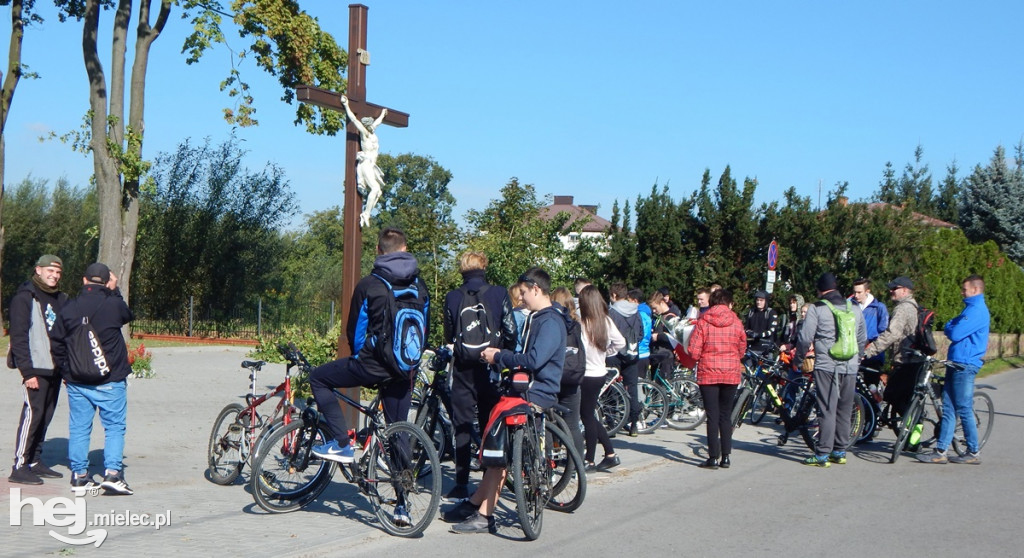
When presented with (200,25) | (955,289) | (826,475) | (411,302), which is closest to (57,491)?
(411,302)

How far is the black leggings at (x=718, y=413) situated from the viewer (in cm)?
952

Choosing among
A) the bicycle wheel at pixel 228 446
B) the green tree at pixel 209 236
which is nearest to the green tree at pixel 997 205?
the green tree at pixel 209 236

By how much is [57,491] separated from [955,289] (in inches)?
969

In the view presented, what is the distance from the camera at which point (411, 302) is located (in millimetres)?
6727

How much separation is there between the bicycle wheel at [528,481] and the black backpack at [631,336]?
466cm

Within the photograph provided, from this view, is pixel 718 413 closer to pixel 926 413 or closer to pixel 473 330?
pixel 926 413

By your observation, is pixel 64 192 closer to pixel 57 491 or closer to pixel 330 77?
pixel 330 77

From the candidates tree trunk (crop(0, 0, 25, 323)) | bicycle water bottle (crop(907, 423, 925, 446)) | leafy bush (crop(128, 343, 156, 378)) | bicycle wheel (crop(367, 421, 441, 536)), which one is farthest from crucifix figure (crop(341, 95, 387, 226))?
tree trunk (crop(0, 0, 25, 323))

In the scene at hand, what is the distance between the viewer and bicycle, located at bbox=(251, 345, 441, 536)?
258 inches

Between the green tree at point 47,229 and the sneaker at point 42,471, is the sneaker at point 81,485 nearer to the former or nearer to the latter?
the sneaker at point 42,471

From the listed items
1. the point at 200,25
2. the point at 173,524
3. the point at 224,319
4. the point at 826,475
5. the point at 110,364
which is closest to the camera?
the point at 173,524

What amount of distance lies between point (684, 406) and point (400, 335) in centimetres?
707

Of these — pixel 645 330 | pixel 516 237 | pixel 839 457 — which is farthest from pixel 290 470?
pixel 516 237

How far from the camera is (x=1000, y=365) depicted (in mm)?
28781
